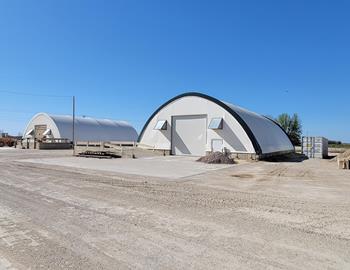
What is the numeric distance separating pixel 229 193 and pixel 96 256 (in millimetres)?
5807

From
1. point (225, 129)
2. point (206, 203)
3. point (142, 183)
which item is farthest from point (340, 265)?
point (225, 129)

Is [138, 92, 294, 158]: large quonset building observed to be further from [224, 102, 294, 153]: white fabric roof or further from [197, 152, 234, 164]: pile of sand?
[197, 152, 234, 164]: pile of sand

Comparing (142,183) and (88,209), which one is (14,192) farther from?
(142,183)

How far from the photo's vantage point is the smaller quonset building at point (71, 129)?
48.4m

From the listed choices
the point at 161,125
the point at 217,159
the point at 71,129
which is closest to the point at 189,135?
the point at 161,125

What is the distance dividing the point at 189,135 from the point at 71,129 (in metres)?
27.8

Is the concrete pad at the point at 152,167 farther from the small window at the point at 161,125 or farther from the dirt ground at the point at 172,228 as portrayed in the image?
the small window at the point at 161,125

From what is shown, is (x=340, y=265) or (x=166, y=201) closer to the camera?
(x=340, y=265)

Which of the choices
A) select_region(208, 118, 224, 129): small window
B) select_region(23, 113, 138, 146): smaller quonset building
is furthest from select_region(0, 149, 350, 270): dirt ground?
select_region(23, 113, 138, 146): smaller quonset building

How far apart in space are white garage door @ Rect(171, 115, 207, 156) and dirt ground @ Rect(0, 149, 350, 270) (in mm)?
17623

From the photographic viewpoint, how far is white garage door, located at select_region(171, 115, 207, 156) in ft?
91.2

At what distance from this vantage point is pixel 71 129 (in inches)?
1956

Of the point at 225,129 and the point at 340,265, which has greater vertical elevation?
the point at 225,129

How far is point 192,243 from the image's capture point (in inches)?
191
